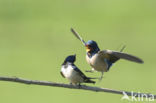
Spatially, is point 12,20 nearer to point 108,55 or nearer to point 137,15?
point 137,15

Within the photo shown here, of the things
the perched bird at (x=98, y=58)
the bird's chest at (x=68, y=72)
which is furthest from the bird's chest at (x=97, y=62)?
the bird's chest at (x=68, y=72)

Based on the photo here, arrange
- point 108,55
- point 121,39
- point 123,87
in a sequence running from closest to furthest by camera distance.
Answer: point 108,55 → point 123,87 → point 121,39

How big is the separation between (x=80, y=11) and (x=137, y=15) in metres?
1.06

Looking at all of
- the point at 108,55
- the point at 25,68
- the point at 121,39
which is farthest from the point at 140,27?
the point at 108,55

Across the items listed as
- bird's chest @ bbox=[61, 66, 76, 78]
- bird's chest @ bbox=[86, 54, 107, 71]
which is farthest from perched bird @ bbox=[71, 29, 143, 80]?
bird's chest @ bbox=[61, 66, 76, 78]

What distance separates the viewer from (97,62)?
5.29 ft

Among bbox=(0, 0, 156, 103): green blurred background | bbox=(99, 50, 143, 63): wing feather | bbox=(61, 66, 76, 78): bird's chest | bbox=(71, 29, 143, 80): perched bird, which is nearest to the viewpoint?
bbox=(99, 50, 143, 63): wing feather

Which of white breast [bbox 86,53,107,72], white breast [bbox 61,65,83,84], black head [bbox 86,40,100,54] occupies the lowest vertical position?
white breast [bbox 61,65,83,84]

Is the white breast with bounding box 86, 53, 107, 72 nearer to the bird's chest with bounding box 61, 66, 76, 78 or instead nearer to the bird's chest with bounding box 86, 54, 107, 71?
the bird's chest with bounding box 86, 54, 107, 71

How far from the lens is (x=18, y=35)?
8812 millimetres

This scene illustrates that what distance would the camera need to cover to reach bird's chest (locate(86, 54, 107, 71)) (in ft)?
5.31

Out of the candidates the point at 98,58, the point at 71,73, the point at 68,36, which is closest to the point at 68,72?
the point at 71,73

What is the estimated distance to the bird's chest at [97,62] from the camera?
5.31ft

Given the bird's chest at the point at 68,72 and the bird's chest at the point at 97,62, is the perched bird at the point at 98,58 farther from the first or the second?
the bird's chest at the point at 68,72
